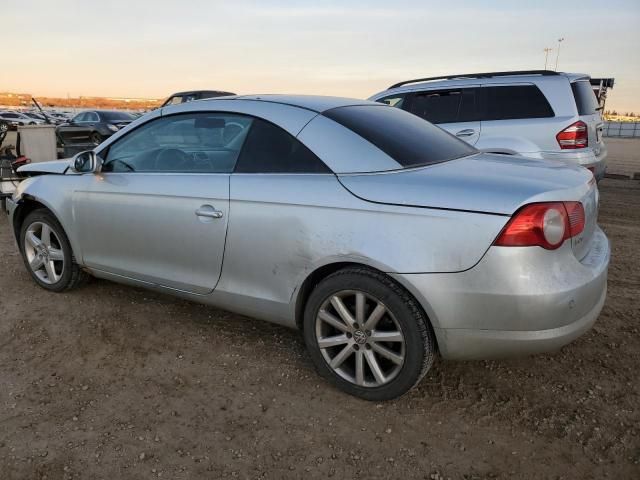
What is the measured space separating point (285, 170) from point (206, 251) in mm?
692

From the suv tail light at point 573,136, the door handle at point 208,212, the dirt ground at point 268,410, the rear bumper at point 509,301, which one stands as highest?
the suv tail light at point 573,136

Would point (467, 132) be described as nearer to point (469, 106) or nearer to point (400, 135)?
point (469, 106)

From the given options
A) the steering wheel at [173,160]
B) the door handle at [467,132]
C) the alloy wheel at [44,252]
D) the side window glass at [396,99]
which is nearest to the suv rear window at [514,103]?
the door handle at [467,132]

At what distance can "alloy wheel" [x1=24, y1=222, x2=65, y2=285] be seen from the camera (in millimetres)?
4035

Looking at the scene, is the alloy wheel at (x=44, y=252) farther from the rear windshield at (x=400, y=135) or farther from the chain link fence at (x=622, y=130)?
the chain link fence at (x=622, y=130)

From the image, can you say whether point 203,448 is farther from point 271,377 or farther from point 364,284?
point 364,284

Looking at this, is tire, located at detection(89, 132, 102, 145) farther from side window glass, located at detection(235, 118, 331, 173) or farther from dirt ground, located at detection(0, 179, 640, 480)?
side window glass, located at detection(235, 118, 331, 173)

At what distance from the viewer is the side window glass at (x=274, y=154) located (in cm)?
276

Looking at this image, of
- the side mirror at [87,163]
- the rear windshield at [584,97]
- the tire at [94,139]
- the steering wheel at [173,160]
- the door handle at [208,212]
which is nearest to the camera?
the door handle at [208,212]

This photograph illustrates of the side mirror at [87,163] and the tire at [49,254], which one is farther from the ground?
the side mirror at [87,163]

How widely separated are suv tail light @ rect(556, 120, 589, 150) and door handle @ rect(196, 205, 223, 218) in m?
4.61

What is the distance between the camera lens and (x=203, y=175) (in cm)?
310

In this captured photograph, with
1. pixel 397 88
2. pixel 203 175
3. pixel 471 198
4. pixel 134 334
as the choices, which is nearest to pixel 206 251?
pixel 203 175

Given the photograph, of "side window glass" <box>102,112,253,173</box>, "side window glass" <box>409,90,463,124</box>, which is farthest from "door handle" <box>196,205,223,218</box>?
"side window glass" <box>409,90,463,124</box>
